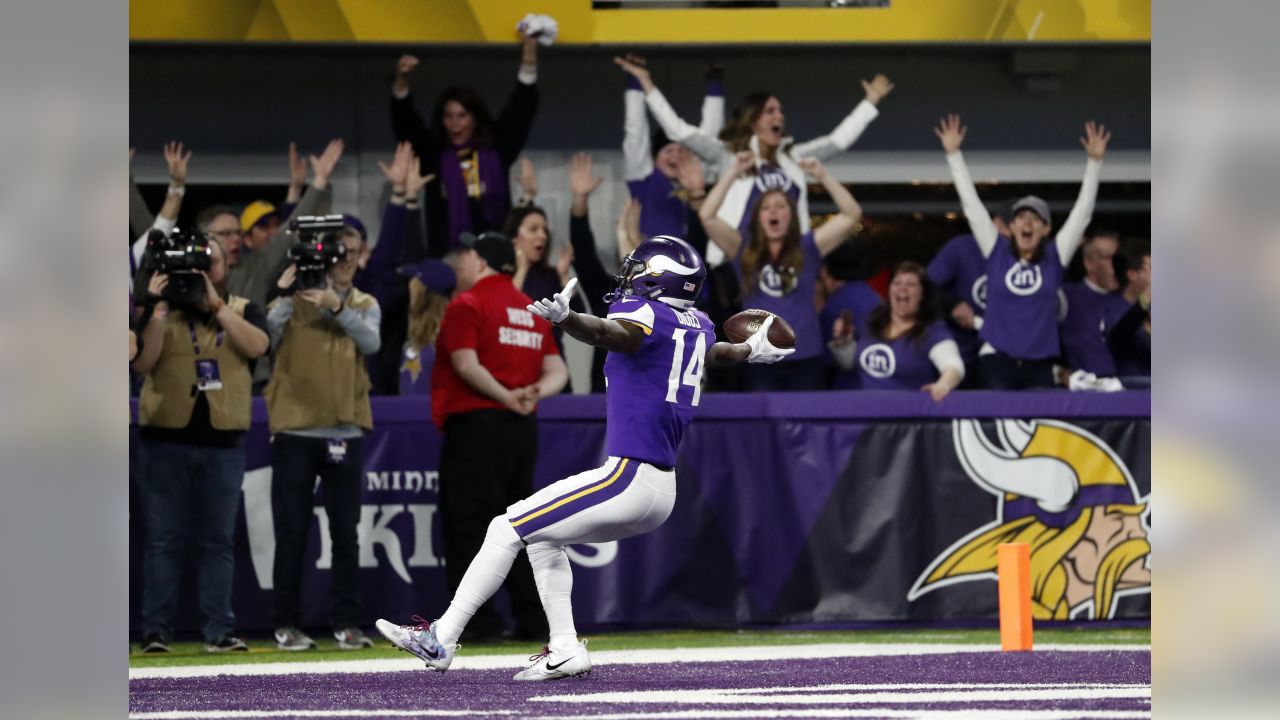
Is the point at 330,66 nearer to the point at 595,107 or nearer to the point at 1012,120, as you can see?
the point at 595,107

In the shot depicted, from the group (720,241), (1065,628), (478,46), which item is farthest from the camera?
(478,46)

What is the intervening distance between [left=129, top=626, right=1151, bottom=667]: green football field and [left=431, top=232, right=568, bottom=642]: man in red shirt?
0.47 metres

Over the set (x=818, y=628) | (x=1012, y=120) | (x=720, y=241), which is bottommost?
(x=818, y=628)

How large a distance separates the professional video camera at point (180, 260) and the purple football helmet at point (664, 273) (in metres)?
2.87

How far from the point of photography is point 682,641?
9664mm

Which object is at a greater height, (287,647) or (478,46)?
(478,46)

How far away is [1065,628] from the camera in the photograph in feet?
33.6

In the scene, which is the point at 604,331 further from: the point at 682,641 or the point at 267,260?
the point at 267,260

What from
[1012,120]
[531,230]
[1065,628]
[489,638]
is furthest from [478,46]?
[1065,628]

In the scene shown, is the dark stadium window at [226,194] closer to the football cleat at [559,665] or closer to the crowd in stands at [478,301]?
the crowd in stands at [478,301]

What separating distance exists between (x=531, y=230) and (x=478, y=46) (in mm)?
2694

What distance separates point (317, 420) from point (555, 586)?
279 cm

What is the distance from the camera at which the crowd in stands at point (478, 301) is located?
9195 millimetres

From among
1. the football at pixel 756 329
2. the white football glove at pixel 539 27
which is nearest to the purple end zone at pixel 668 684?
the football at pixel 756 329
